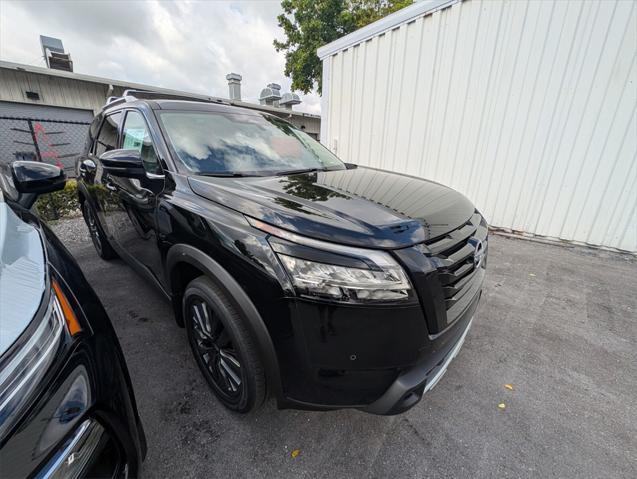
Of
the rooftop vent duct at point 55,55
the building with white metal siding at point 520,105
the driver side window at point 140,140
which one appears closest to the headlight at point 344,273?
the driver side window at point 140,140

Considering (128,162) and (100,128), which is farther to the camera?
(100,128)

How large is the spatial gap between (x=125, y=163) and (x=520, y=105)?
17.0 feet

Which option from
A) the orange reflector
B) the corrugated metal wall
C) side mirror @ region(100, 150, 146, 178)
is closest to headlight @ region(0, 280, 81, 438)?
the orange reflector

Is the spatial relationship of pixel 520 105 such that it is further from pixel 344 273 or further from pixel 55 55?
pixel 55 55

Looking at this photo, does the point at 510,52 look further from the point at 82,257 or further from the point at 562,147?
the point at 82,257

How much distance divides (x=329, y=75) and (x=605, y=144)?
502cm

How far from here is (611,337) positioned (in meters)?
2.36

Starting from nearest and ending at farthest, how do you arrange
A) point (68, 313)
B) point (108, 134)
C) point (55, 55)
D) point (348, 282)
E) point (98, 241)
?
point (68, 313) → point (348, 282) → point (108, 134) → point (98, 241) → point (55, 55)

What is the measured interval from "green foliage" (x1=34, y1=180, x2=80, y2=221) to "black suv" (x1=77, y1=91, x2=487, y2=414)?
4654 millimetres

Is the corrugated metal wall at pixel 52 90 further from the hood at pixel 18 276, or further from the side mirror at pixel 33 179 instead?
the hood at pixel 18 276

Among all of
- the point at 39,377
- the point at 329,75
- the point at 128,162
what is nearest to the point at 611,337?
the point at 39,377

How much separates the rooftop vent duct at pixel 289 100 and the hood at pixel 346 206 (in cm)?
1419

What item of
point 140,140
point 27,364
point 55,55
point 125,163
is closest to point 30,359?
point 27,364

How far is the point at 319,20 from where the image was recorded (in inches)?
581
